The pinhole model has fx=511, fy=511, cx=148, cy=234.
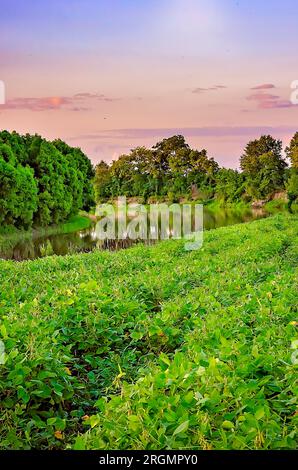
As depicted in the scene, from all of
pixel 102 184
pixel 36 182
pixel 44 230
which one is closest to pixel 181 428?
pixel 36 182

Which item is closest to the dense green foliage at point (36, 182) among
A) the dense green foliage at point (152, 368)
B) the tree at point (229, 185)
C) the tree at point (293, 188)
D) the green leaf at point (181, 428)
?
the tree at point (293, 188)

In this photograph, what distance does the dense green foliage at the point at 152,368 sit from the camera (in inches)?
112

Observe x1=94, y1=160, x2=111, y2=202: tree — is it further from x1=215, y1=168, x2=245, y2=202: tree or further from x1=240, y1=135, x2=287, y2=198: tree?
x1=240, y1=135, x2=287, y2=198: tree

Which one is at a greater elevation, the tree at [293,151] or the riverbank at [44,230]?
the tree at [293,151]

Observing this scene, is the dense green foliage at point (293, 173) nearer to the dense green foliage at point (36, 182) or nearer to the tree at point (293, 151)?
the tree at point (293, 151)

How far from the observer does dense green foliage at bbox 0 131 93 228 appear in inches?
1358

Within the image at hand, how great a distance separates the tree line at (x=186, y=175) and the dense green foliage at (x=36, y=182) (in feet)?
56.2

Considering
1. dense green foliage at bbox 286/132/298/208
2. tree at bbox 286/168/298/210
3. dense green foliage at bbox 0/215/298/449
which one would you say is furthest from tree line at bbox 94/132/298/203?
dense green foliage at bbox 0/215/298/449

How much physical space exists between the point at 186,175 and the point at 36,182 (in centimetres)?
3847

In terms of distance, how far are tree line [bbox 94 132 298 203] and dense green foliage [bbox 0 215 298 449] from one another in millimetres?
57490

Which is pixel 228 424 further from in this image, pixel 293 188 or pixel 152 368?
pixel 293 188

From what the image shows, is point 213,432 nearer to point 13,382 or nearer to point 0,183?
point 13,382

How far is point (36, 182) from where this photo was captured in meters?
39.3

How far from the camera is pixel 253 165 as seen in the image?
66.2 metres
